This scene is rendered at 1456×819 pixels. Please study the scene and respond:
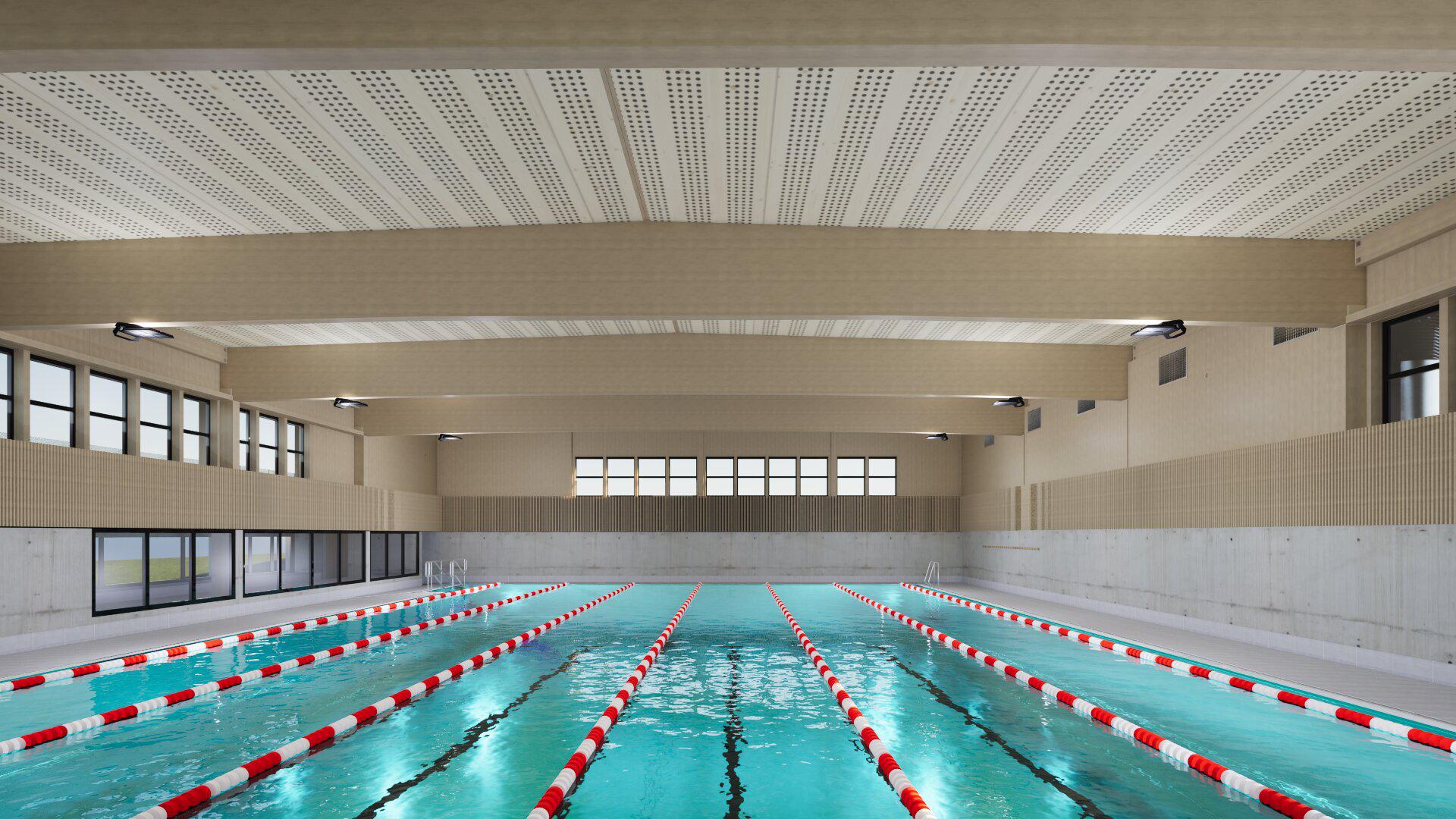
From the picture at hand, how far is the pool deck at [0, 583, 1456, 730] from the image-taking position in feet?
31.1

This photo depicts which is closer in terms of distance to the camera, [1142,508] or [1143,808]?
[1143,808]

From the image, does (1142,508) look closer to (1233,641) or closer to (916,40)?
(1233,641)

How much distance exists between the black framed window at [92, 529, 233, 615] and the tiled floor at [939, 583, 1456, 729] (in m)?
15.0

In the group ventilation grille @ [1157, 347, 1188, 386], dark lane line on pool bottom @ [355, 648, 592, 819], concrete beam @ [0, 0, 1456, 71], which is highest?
concrete beam @ [0, 0, 1456, 71]

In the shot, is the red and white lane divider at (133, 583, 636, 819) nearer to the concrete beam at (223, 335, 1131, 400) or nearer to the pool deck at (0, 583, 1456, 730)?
the pool deck at (0, 583, 1456, 730)

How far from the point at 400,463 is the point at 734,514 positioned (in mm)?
10562

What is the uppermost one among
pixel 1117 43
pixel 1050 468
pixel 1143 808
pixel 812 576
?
pixel 1117 43

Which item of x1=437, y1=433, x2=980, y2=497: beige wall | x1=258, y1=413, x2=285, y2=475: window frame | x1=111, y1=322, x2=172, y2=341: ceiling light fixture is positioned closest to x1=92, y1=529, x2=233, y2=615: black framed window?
x1=258, y1=413, x2=285, y2=475: window frame

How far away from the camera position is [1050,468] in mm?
23547

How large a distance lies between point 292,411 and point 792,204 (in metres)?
15.7

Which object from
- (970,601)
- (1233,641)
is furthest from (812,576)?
(1233,641)

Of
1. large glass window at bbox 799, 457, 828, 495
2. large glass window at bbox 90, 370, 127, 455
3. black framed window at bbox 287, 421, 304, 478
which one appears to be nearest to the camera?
large glass window at bbox 90, 370, 127, 455

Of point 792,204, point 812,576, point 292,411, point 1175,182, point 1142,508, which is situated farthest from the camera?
point 812,576

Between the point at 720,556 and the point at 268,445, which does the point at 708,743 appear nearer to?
the point at 268,445
